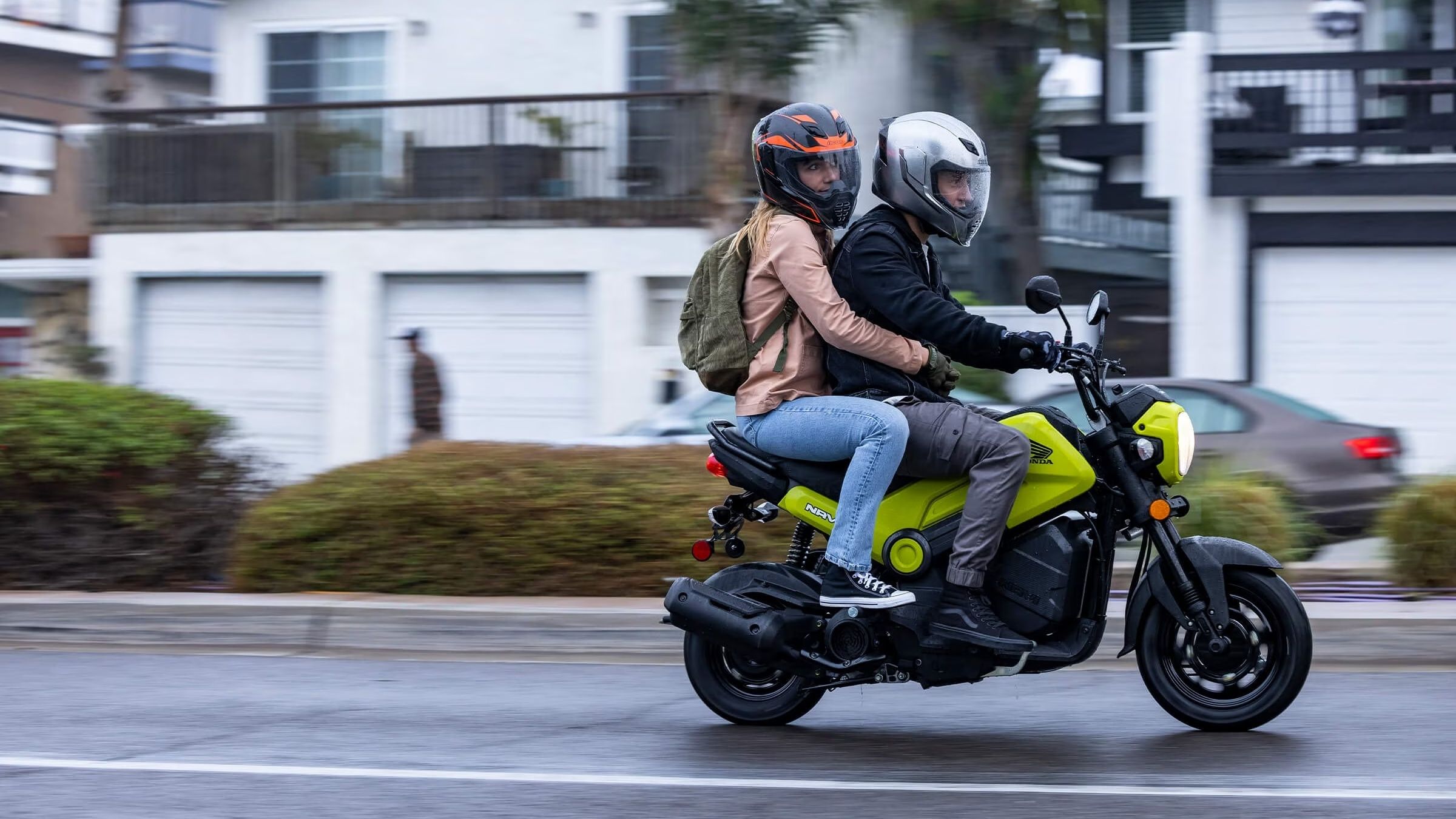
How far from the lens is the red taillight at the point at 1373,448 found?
37.8ft

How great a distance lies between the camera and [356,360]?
63.8ft

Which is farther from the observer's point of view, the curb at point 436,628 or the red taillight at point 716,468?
the curb at point 436,628

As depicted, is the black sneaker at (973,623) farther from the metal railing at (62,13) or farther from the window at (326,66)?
the metal railing at (62,13)

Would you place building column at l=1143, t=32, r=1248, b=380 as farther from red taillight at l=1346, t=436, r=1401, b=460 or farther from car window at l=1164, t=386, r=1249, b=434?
red taillight at l=1346, t=436, r=1401, b=460

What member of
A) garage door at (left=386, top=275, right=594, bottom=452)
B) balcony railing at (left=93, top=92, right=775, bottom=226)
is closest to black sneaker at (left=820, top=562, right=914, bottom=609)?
balcony railing at (left=93, top=92, right=775, bottom=226)

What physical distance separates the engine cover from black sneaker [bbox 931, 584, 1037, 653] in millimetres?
53

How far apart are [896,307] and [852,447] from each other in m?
0.48

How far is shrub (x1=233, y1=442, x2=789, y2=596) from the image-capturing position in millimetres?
8180

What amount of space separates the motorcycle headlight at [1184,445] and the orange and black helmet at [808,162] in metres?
1.29

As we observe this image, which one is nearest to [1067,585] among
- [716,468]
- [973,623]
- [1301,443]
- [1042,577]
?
[1042,577]

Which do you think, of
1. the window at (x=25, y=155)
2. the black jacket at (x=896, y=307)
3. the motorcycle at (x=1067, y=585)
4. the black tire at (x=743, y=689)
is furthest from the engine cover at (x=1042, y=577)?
the window at (x=25, y=155)

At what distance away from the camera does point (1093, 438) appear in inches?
223

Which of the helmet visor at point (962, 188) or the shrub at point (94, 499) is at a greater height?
the helmet visor at point (962, 188)

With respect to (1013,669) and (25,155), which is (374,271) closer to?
(25,155)
